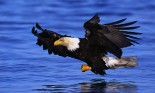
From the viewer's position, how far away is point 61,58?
12.3 meters

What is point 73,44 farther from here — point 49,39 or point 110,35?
point 49,39

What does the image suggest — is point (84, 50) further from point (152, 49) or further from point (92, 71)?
point (152, 49)

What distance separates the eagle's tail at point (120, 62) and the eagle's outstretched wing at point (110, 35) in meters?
0.30

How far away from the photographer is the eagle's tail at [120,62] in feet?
33.8

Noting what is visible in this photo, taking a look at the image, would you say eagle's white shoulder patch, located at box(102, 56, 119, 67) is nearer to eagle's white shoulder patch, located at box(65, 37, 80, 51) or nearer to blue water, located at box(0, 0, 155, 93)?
blue water, located at box(0, 0, 155, 93)

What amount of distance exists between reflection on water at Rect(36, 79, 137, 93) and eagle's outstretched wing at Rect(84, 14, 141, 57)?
47cm

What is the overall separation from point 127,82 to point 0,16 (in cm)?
893

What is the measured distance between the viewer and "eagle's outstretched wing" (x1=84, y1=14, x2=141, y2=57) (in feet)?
31.6

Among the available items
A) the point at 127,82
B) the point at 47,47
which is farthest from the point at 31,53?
the point at 127,82

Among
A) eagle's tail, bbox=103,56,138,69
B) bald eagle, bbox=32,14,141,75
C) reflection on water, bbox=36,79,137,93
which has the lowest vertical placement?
reflection on water, bbox=36,79,137,93

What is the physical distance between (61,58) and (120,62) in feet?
6.84

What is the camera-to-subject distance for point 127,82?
1016cm

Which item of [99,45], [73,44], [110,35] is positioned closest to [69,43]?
[73,44]

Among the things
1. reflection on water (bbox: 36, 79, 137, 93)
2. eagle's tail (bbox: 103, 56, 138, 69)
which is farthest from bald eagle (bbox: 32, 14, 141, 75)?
reflection on water (bbox: 36, 79, 137, 93)
